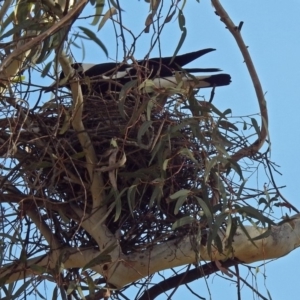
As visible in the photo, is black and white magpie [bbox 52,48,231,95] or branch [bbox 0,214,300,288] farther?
black and white magpie [bbox 52,48,231,95]

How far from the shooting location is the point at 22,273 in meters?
1.73

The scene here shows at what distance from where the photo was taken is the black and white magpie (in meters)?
1.85

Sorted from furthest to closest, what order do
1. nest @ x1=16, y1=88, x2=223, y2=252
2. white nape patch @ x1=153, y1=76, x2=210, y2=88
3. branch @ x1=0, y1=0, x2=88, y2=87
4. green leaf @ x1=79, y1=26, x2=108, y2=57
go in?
white nape patch @ x1=153, y1=76, x2=210, y2=88 → nest @ x1=16, y1=88, x2=223, y2=252 → green leaf @ x1=79, y1=26, x2=108, y2=57 → branch @ x1=0, y1=0, x2=88, y2=87

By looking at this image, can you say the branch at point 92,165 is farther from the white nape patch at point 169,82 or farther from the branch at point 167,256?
the white nape patch at point 169,82

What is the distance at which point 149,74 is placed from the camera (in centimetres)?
187

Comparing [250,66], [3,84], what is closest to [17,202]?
[3,84]

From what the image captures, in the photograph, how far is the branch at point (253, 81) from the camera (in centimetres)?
170

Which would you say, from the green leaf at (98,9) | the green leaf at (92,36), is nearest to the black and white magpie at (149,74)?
the green leaf at (98,9)

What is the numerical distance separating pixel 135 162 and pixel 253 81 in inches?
13.3

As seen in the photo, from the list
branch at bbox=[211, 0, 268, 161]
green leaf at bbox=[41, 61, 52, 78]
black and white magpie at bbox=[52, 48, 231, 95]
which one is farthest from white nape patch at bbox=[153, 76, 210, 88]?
green leaf at bbox=[41, 61, 52, 78]

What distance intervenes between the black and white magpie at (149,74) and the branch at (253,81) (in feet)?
0.42

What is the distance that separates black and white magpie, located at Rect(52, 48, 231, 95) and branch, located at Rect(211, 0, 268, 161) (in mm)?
128

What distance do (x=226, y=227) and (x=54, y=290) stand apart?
14.8 inches

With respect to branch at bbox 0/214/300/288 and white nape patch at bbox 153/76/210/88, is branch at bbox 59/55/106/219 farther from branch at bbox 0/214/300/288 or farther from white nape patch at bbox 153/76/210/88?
Answer: white nape patch at bbox 153/76/210/88
